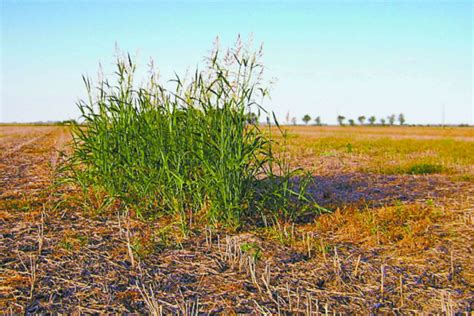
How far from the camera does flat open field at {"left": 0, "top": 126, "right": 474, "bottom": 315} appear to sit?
105 inches

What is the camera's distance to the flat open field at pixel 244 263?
267 cm

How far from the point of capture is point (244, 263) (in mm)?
→ 3213

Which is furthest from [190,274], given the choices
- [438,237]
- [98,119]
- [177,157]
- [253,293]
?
[98,119]

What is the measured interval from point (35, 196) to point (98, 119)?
139cm

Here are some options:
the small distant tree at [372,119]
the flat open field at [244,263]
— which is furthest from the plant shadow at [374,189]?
the small distant tree at [372,119]

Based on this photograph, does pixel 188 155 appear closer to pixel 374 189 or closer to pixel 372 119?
pixel 374 189

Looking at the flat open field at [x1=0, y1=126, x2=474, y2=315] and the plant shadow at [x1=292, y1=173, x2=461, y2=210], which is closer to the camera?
the flat open field at [x1=0, y1=126, x2=474, y2=315]

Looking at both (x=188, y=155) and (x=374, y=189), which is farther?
(x=374, y=189)

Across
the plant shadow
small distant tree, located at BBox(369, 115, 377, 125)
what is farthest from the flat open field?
small distant tree, located at BBox(369, 115, 377, 125)

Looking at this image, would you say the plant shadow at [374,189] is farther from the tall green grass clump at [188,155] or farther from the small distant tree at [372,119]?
the small distant tree at [372,119]

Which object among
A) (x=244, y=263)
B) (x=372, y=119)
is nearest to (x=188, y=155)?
(x=244, y=263)

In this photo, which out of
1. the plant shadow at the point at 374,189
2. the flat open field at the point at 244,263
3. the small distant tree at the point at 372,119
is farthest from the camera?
the small distant tree at the point at 372,119

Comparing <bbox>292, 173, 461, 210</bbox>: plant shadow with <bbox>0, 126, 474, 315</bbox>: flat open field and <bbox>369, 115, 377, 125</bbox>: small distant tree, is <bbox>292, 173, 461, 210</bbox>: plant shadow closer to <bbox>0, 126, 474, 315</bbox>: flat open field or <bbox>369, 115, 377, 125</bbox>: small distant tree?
<bbox>0, 126, 474, 315</bbox>: flat open field

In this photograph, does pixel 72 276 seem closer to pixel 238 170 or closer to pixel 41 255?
pixel 41 255
